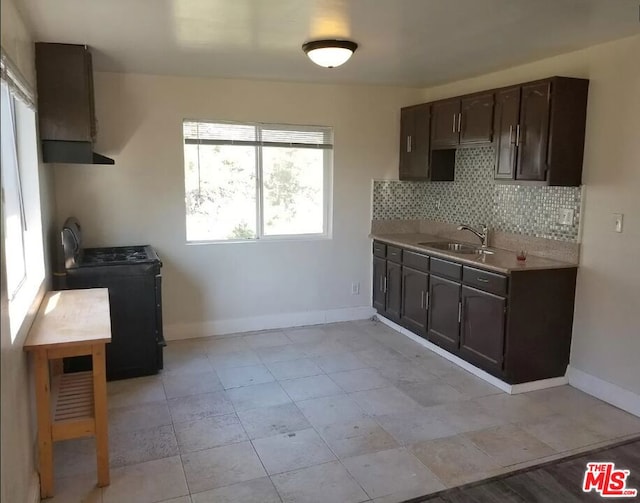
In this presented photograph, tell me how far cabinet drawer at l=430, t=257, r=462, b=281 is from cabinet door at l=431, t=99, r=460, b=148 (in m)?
1.02

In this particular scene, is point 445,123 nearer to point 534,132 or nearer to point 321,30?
point 534,132

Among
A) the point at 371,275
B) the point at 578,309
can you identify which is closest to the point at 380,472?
the point at 578,309

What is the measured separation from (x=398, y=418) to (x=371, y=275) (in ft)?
7.40

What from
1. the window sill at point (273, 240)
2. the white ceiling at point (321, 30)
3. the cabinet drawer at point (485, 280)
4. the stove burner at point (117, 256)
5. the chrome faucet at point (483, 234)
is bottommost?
the cabinet drawer at point (485, 280)

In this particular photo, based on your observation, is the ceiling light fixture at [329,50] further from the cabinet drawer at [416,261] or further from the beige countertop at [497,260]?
the cabinet drawer at [416,261]

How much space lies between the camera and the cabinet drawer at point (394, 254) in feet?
15.5

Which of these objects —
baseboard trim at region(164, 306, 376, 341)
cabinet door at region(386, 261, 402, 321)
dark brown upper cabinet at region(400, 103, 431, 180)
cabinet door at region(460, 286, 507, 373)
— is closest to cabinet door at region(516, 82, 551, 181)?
cabinet door at region(460, 286, 507, 373)

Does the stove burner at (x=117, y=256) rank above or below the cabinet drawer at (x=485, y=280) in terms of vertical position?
above

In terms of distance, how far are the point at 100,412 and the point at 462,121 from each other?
336 cm

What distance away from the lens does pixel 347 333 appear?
4883mm

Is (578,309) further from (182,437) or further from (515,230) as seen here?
(182,437)

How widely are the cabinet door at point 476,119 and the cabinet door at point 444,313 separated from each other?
115 cm

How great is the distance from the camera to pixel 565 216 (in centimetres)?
366

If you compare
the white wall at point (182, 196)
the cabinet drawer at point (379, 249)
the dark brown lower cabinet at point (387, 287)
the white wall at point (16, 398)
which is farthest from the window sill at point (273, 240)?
the white wall at point (16, 398)
